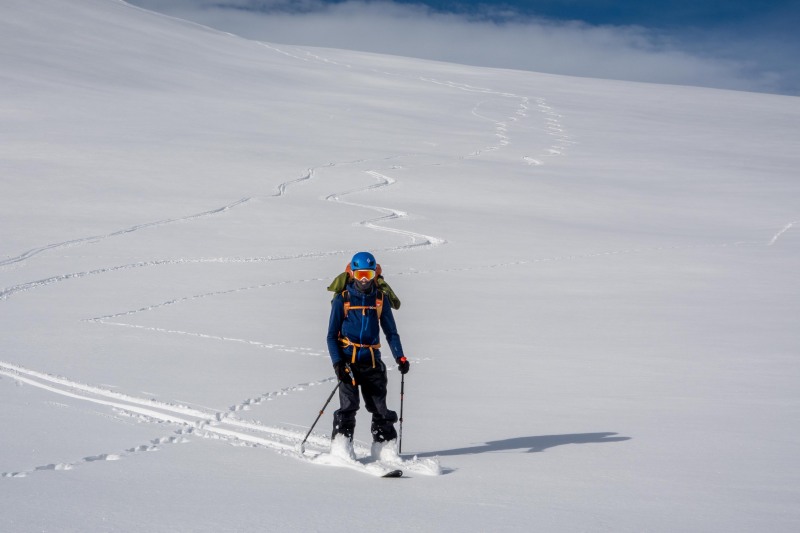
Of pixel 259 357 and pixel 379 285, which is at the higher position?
pixel 379 285

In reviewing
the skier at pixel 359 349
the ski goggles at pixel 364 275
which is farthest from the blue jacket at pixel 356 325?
the ski goggles at pixel 364 275

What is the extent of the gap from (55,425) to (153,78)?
37.2m

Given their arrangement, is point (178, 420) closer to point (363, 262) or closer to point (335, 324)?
point (335, 324)

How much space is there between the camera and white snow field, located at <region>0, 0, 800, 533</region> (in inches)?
215

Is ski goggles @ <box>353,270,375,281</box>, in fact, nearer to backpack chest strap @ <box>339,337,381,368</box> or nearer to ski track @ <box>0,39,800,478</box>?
backpack chest strap @ <box>339,337,381,368</box>

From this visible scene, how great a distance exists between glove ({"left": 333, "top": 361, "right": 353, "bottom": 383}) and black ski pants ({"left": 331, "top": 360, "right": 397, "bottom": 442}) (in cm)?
4

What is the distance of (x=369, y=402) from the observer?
245 inches

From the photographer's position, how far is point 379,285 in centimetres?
609

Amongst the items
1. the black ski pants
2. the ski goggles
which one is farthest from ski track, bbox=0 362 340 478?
the ski goggles

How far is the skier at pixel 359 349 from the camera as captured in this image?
607cm

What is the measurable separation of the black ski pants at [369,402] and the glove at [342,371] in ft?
0.14

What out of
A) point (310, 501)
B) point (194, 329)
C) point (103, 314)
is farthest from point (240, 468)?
point (103, 314)

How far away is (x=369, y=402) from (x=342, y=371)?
355 mm

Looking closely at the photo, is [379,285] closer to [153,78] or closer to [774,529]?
[774,529]
